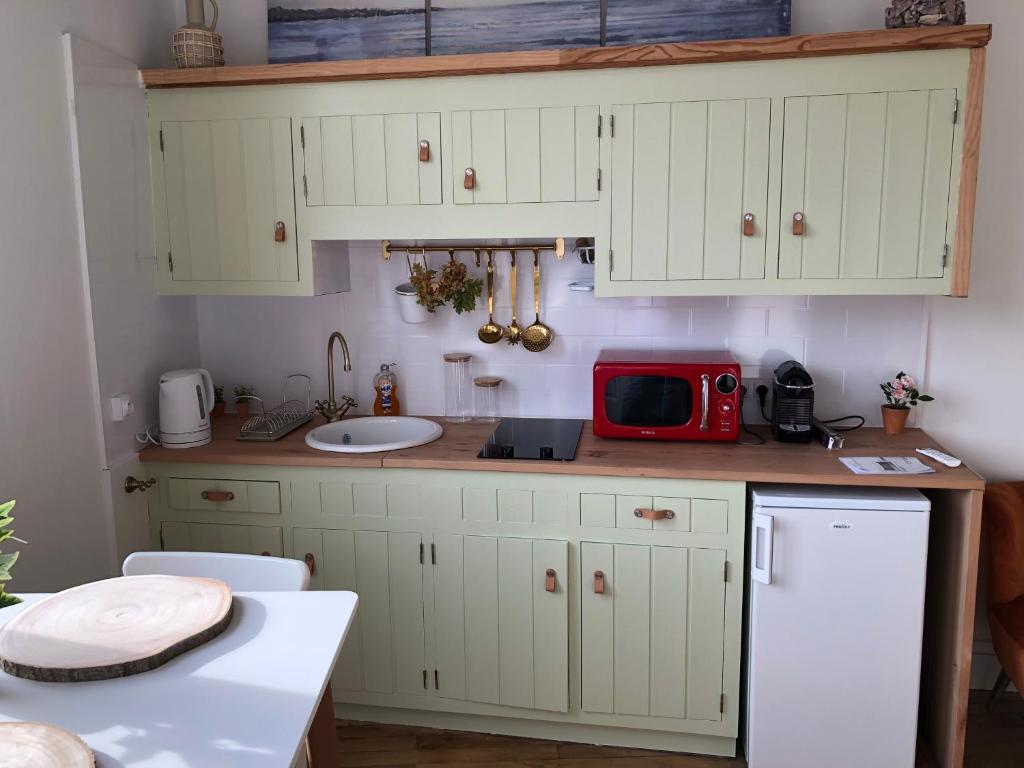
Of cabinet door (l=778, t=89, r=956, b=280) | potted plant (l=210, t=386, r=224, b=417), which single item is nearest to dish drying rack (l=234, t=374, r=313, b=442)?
potted plant (l=210, t=386, r=224, b=417)

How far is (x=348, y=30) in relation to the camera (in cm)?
270

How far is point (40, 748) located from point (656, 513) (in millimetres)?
1629

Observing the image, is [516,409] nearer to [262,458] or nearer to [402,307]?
[402,307]

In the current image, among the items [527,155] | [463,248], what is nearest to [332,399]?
[463,248]

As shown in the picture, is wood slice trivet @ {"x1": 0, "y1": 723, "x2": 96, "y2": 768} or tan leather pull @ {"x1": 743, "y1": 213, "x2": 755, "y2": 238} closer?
wood slice trivet @ {"x1": 0, "y1": 723, "x2": 96, "y2": 768}

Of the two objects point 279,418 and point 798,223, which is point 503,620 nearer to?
point 279,418

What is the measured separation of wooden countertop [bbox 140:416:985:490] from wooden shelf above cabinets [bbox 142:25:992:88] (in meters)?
1.13

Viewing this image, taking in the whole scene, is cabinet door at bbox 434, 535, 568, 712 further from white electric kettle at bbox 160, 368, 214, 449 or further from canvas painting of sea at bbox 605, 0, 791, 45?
canvas painting of sea at bbox 605, 0, 791, 45

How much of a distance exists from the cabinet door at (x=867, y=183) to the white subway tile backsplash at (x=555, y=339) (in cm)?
37

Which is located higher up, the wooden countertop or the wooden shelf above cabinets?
the wooden shelf above cabinets

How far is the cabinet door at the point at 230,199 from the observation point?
257 centimetres

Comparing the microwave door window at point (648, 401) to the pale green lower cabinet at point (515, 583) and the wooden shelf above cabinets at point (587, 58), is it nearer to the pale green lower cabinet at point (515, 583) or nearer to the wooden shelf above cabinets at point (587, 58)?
the pale green lower cabinet at point (515, 583)

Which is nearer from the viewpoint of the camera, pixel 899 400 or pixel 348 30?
pixel 899 400

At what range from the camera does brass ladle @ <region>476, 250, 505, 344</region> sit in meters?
2.83
